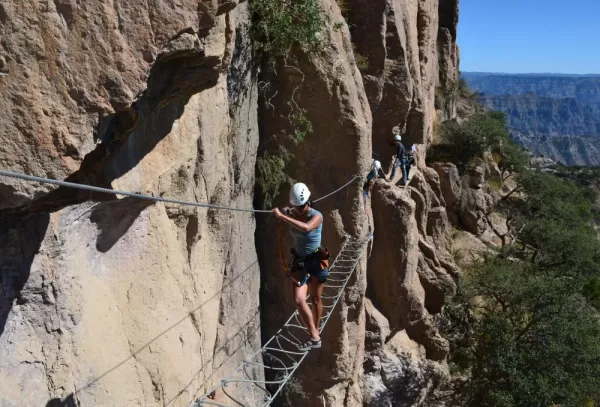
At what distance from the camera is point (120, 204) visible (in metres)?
5.50

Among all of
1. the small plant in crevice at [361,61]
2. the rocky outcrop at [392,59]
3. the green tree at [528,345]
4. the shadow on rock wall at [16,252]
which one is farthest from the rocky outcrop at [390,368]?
the shadow on rock wall at [16,252]

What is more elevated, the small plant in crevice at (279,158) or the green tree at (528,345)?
the small plant in crevice at (279,158)

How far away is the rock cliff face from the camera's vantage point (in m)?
3.86

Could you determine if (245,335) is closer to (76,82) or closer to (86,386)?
(86,386)

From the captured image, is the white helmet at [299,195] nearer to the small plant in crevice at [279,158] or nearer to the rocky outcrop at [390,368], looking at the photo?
the small plant in crevice at [279,158]

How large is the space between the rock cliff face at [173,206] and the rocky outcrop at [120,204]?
0.02 metres

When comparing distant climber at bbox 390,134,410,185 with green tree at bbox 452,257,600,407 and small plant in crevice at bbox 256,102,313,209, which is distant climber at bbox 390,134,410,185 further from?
green tree at bbox 452,257,600,407

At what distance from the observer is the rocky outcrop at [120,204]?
3.78 metres

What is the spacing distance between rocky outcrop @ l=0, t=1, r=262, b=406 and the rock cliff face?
0.02 metres

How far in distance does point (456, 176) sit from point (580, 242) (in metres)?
6.37

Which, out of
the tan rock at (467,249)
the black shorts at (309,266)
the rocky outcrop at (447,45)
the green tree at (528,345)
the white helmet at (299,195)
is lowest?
the green tree at (528,345)

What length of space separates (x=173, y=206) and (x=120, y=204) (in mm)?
944

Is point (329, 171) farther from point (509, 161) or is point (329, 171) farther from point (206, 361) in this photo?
point (509, 161)

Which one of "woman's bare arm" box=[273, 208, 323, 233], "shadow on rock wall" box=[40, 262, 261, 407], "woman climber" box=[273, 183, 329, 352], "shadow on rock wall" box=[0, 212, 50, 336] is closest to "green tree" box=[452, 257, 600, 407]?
"shadow on rock wall" box=[40, 262, 261, 407]
